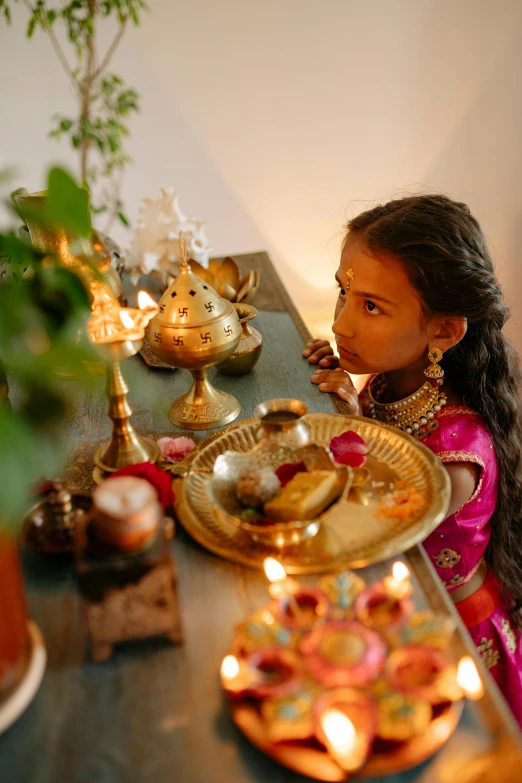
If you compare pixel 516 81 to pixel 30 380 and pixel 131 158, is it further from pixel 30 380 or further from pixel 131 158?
pixel 30 380

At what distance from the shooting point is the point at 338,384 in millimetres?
1044

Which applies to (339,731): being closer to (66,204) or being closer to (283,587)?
(283,587)

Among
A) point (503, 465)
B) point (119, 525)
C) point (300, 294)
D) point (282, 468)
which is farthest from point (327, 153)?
point (119, 525)

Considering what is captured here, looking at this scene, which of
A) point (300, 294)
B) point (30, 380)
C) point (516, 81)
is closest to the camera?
point (30, 380)

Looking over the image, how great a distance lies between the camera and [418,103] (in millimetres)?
2232

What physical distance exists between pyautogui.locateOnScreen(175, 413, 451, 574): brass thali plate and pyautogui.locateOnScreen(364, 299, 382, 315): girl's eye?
26 cm

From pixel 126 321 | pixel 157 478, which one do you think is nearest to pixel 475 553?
pixel 157 478

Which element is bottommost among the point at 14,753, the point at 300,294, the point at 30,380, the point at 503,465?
the point at 300,294

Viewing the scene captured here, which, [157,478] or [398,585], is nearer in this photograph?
[398,585]

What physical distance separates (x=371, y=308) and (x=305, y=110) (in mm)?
1387

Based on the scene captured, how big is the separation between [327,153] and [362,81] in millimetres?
255

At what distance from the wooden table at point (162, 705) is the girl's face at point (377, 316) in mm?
470

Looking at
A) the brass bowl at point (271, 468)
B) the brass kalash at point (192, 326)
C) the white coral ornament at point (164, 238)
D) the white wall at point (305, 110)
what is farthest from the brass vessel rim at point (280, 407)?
the white wall at point (305, 110)

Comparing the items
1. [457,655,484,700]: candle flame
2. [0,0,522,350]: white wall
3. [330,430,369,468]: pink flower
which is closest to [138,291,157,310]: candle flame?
[330,430,369,468]: pink flower
